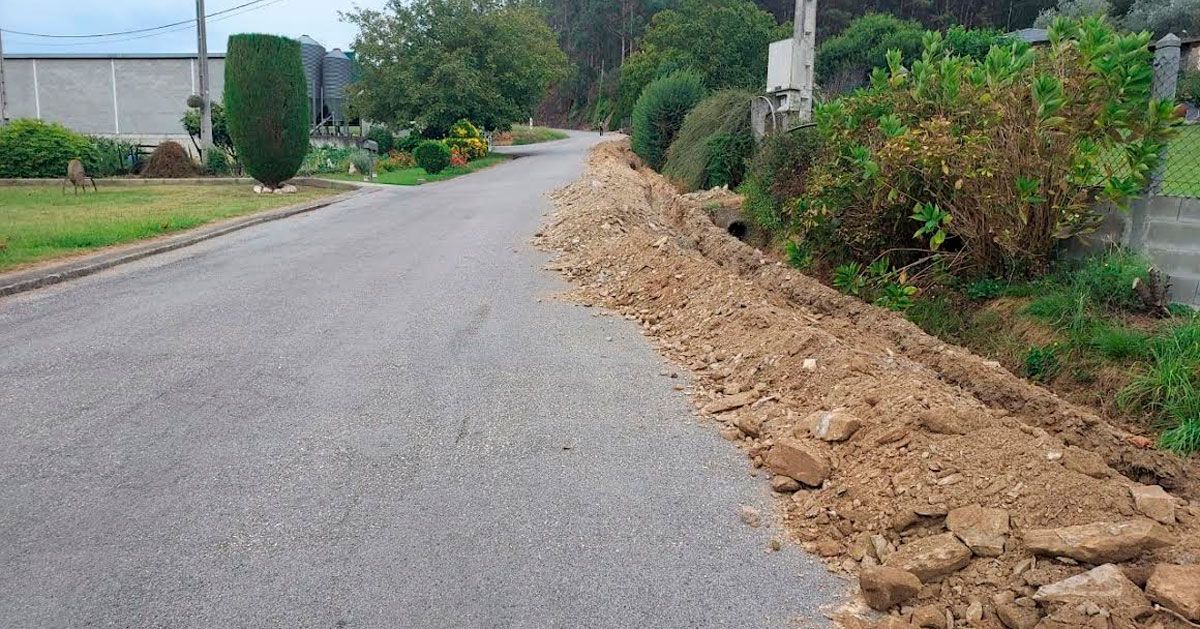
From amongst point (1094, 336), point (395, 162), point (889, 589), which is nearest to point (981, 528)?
point (889, 589)

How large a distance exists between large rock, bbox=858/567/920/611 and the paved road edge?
9290 mm

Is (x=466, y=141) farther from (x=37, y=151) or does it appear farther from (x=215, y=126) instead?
(x=37, y=151)

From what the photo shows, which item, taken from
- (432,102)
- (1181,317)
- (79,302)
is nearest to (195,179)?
(432,102)

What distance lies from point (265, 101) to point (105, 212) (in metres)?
5.76

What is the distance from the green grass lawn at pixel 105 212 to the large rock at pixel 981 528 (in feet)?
35.7

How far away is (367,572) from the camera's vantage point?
372cm

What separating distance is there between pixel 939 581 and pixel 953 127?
5.66 m

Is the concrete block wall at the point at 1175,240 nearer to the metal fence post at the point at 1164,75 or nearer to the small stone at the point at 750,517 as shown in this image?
the metal fence post at the point at 1164,75

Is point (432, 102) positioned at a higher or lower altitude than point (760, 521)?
higher

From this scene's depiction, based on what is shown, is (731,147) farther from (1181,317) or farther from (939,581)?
(939,581)

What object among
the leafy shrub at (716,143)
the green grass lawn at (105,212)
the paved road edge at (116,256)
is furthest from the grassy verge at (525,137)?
the paved road edge at (116,256)

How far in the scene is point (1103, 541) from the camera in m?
3.43

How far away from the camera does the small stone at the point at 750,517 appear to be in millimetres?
4191

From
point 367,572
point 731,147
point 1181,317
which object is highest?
point 731,147
